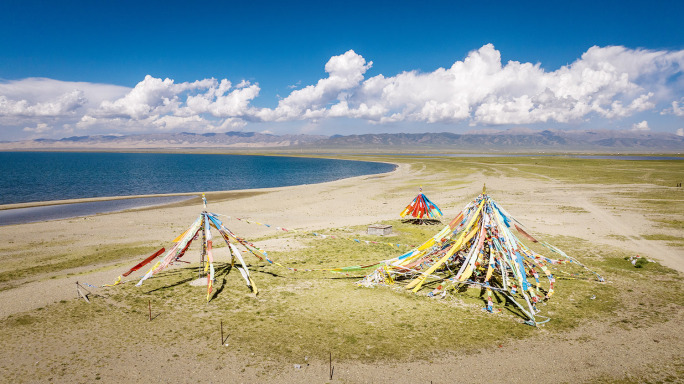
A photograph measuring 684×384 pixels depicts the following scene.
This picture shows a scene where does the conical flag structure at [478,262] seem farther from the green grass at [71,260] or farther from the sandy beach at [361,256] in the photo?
the green grass at [71,260]

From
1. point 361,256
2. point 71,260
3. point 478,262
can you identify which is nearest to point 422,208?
point 361,256

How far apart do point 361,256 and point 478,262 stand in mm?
6888

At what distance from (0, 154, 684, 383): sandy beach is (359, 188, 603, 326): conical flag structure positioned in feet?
9.71

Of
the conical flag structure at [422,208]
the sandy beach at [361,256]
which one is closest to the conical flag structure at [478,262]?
the sandy beach at [361,256]

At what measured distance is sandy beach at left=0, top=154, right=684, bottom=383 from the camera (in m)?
9.23

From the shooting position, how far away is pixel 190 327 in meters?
11.7

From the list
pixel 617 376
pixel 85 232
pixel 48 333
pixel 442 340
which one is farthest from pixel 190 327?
pixel 85 232

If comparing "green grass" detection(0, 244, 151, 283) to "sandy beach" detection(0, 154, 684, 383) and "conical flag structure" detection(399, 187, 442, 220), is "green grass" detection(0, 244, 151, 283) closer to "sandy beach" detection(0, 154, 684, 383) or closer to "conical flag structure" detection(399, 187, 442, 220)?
"sandy beach" detection(0, 154, 684, 383)

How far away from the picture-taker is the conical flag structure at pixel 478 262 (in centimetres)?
1426

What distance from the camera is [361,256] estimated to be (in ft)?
65.4

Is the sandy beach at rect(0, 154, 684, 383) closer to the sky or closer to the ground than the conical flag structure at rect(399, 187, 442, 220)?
closer to the ground

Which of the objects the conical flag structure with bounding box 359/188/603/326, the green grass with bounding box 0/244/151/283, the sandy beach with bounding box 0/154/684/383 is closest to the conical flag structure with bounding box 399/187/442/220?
the sandy beach with bounding box 0/154/684/383

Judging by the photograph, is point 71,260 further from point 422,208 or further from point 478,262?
point 422,208

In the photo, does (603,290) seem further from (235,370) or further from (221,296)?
(221,296)
